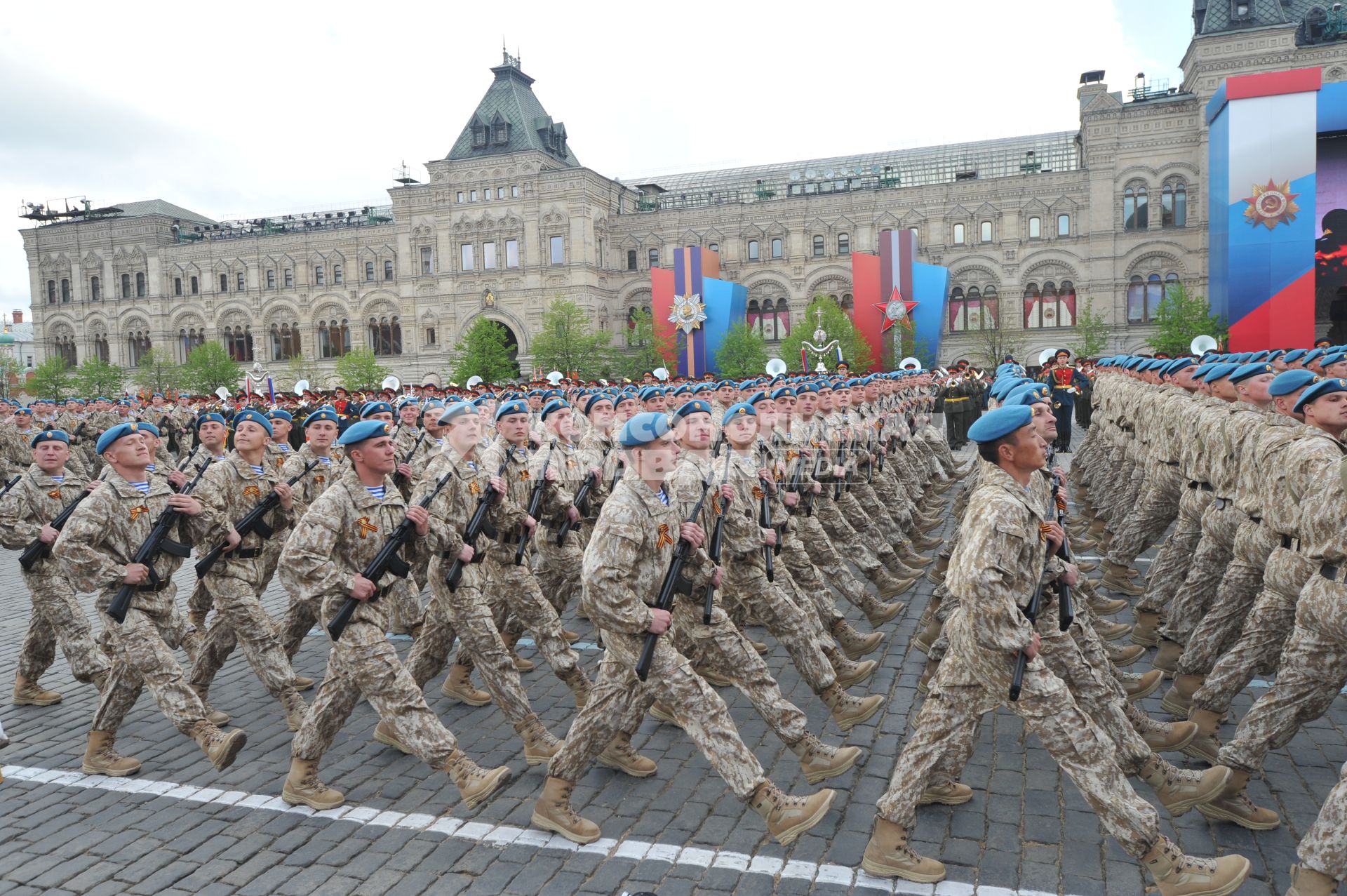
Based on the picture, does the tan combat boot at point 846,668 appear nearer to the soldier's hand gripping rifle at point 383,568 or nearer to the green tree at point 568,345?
the soldier's hand gripping rifle at point 383,568

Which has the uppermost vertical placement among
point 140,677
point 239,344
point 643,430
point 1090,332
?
point 239,344

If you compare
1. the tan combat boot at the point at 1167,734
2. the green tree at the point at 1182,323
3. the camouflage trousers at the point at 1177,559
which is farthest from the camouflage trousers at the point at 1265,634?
the green tree at the point at 1182,323

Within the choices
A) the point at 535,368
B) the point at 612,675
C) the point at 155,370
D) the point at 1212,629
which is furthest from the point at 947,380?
the point at 155,370

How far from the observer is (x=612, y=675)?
4.91 m

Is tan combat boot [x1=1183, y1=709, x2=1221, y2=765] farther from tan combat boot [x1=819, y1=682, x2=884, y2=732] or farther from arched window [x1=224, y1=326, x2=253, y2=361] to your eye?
arched window [x1=224, y1=326, x2=253, y2=361]

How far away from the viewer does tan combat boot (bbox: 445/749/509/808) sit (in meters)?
5.11

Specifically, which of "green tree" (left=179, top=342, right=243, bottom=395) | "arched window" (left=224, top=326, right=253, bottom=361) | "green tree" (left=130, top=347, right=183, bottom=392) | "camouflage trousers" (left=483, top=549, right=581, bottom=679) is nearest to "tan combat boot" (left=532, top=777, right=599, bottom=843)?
"camouflage trousers" (left=483, top=549, right=581, bottom=679)

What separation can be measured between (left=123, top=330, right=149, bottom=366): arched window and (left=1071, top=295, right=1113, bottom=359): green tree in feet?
193

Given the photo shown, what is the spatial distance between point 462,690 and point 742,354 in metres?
39.1

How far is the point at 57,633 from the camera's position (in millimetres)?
6902

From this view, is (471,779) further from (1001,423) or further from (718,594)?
(1001,423)

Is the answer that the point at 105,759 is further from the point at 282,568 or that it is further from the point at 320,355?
the point at 320,355

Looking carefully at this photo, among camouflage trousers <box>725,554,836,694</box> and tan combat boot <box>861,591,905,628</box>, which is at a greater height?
camouflage trousers <box>725,554,836,694</box>

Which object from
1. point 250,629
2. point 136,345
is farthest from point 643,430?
point 136,345
